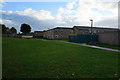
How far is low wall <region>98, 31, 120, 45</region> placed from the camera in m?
18.5

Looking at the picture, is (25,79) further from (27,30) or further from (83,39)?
(27,30)

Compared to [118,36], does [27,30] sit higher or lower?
higher

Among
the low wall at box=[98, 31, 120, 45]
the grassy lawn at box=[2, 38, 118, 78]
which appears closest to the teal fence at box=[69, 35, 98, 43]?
the low wall at box=[98, 31, 120, 45]

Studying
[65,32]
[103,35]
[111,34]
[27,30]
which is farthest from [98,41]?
[27,30]

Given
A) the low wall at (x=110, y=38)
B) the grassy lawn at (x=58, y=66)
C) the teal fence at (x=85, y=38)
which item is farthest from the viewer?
the teal fence at (x=85, y=38)

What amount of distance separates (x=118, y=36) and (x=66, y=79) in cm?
1866

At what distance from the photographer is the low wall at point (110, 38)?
18.5 metres

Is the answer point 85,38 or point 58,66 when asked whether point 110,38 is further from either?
point 58,66

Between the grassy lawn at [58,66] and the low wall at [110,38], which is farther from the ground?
the low wall at [110,38]

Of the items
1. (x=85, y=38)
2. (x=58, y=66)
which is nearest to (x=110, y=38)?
(x=85, y=38)

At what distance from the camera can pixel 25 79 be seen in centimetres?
369

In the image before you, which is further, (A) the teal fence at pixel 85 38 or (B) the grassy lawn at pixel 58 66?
(A) the teal fence at pixel 85 38

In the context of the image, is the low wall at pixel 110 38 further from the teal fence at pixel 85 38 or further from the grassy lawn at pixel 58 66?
the grassy lawn at pixel 58 66

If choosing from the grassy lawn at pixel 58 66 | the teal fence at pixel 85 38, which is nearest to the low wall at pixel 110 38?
the teal fence at pixel 85 38
